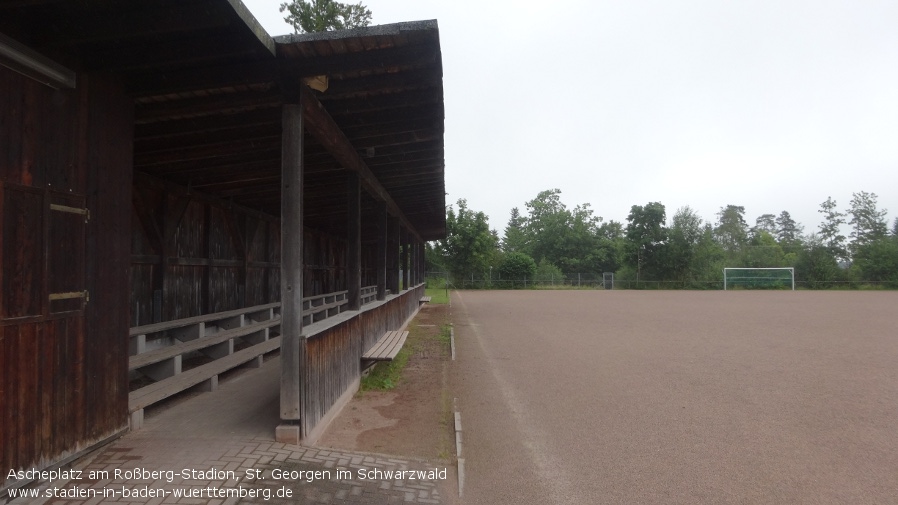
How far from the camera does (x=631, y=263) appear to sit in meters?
54.3

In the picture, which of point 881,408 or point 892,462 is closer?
point 892,462

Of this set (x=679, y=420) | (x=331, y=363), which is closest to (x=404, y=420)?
(x=331, y=363)

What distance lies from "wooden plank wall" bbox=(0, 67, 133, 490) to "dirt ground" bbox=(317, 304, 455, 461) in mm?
1908

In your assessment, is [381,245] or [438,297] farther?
[438,297]

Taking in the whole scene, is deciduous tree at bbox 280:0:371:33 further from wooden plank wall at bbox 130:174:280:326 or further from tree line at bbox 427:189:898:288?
tree line at bbox 427:189:898:288

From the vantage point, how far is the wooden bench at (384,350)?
24.7 ft

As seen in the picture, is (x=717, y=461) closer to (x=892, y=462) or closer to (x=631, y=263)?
(x=892, y=462)

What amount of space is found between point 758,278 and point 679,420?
50.0 metres

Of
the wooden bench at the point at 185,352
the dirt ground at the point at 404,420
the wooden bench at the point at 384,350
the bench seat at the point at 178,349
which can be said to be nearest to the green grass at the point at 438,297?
the wooden bench at the point at 384,350

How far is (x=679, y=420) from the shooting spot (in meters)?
6.16

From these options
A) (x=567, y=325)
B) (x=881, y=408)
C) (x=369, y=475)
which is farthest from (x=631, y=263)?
(x=369, y=475)

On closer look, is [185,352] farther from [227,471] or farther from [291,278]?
[227,471]

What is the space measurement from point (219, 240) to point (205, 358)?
2.38m

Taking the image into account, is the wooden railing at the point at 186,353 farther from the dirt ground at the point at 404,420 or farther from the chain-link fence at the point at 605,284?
the chain-link fence at the point at 605,284
